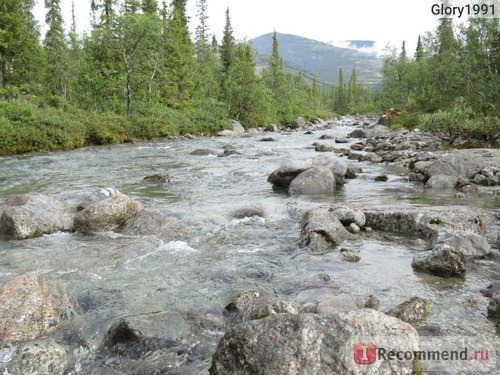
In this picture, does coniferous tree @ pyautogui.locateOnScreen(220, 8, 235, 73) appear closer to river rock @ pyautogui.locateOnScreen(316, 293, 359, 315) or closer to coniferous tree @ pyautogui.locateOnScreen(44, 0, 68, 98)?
coniferous tree @ pyautogui.locateOnScreen(44, 0, 68, 98)

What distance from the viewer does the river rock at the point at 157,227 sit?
892 centimetres

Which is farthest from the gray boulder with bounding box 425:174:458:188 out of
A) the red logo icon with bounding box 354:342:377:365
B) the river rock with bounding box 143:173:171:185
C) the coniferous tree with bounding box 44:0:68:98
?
the coniferous tree with bounding box 44:0:68:98

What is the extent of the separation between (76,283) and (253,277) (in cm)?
276

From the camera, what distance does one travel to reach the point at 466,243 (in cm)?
721

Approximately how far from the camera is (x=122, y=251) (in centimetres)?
796

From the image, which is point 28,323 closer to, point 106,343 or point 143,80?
point 106,343

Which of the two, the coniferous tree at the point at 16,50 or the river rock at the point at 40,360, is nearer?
the river rock at the point at 40,360

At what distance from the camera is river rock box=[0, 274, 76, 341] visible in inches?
190

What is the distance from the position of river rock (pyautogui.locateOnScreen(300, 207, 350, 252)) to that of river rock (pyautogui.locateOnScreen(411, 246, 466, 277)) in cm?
176

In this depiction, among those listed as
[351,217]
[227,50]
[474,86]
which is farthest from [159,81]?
[351,217]

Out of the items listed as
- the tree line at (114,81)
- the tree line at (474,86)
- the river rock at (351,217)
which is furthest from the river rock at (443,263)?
the tree line at (114,81)

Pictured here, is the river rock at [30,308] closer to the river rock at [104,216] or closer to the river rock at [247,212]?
the river rock at [104,216]

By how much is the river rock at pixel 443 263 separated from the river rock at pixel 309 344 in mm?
2842

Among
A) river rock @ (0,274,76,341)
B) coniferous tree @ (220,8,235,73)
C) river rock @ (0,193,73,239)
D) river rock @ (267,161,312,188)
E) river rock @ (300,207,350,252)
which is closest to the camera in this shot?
river rock @ (0,274,76,341)
